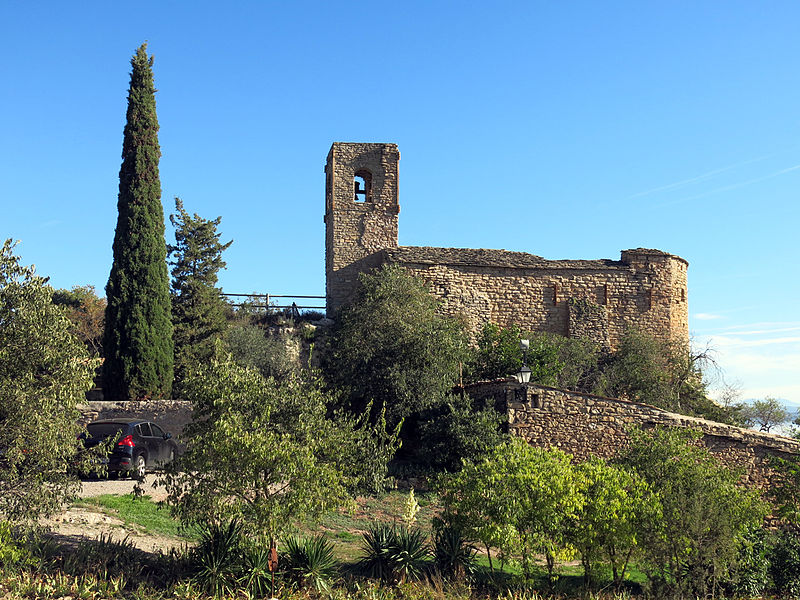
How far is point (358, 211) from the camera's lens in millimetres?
29094

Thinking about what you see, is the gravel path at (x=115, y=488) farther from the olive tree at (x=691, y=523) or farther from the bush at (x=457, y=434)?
the olive tree at (x=691, y=523)

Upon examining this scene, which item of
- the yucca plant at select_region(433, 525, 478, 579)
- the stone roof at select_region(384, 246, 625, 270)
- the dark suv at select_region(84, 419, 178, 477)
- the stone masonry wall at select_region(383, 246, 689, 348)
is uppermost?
the stone roof at select_region(384, 246, 625, 270)

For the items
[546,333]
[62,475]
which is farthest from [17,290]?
[546,333]

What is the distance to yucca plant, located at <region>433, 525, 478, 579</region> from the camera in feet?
43.0

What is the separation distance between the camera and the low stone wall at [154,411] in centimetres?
2130

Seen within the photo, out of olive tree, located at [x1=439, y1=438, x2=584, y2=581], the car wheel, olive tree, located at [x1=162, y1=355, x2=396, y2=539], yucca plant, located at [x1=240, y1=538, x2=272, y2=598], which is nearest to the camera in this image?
olive tree, located at [x1=162, y1=355, x2=396, y2=539]

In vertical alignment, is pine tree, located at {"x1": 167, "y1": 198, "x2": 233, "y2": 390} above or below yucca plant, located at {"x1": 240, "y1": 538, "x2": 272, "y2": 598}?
above

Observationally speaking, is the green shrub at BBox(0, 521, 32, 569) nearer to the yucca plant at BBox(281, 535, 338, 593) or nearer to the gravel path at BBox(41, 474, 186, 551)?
the gravel path at BBox(41, 474, 186, 551)

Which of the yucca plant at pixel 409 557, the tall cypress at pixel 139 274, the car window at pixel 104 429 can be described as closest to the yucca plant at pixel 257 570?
the yucca plant at pixel 409 557

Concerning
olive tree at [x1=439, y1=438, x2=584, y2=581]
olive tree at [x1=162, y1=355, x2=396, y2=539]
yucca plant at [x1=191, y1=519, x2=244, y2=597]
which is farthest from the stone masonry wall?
yucca plant at [x1=191, y1=519, x2=244, y2=597]

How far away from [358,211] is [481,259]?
17.1 ft

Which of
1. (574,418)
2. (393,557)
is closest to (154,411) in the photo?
(393,557)

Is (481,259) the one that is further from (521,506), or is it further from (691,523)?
(521,506)

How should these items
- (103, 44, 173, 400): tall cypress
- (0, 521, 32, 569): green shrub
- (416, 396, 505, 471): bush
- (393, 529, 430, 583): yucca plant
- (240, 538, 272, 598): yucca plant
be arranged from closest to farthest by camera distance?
(0, 521, 32, 569): green shrub, (240, 538, 272, 598): yucca plant, (393, 529, 430, 583): yucca plant, (416, 396, 505, 471): bush, (103, 44, 173, 400): tall cypress
